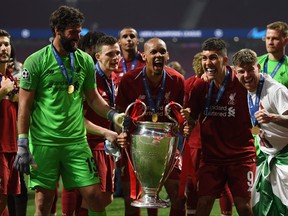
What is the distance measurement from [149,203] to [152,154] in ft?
1.12

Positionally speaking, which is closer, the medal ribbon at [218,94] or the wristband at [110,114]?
the wristband at [110,114]

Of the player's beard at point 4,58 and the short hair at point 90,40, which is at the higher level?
the short hair at point 90,40

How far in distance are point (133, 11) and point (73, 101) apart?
1651 cm

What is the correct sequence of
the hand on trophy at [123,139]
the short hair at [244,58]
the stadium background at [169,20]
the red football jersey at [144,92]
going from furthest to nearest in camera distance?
the stadium background at [169,20], the red football jersey at [144,92], the short hair at [244,58], the hand on trophy at [123,139]

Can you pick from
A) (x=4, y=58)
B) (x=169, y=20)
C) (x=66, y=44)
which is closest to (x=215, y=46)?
(x=66, y=44)

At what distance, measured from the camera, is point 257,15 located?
19.8 metres

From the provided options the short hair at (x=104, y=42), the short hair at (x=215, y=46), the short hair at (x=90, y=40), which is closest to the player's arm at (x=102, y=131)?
the short hair at (x=104, y=42)

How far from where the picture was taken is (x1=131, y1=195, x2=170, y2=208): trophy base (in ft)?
15.9

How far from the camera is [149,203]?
4.88 metres

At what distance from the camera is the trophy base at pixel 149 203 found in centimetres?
484

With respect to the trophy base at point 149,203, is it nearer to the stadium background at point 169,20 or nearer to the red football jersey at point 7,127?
the red football jersey at point 7,127

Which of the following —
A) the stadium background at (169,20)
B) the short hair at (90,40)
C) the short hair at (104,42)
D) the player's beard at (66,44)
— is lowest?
the player's beard at (66,44)

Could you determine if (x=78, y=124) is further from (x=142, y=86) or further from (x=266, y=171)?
(x=266, y=171)

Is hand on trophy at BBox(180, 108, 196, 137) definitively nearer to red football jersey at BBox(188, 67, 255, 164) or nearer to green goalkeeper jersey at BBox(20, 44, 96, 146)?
red football jersey at BBox(188, 67, 255, 164)
